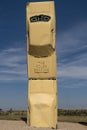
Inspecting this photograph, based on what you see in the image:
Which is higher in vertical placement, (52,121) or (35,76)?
(35,76)

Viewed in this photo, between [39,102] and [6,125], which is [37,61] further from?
[6,125]

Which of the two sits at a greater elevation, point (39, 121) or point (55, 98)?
point (55, 98)

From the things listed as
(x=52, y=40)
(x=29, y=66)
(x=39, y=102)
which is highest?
(x=52, y=40)

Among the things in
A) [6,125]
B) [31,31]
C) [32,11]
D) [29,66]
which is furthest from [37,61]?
[6,125]

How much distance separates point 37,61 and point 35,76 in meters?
0.88

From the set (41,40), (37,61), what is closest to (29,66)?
(37,61)

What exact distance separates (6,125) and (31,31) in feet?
18.0

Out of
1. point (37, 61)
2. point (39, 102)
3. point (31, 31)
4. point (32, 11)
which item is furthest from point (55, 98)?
point (32, 11)

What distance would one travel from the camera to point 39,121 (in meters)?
17.5

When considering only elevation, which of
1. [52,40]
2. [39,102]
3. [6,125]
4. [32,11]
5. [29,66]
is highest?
[32,11]

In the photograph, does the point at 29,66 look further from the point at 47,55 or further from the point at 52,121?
the point at 52,121

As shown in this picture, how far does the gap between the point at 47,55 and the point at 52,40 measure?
913 mm

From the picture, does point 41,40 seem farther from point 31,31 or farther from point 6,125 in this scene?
point 6,125

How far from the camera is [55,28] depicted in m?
18.2
